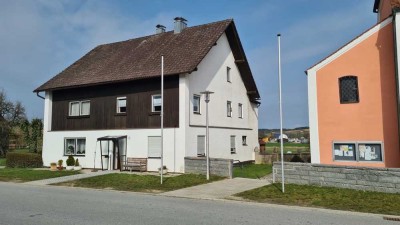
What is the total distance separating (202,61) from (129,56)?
5.93 meters

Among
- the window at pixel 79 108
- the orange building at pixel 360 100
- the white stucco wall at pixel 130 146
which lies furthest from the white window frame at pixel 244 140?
the window at pixel 79 108

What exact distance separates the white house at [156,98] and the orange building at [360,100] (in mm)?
7228

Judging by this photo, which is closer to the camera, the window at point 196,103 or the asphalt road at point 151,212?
the asphalt road at point 151,212

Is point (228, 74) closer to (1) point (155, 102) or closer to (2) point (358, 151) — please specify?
(1) point (155, 102)

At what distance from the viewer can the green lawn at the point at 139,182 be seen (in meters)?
16.0

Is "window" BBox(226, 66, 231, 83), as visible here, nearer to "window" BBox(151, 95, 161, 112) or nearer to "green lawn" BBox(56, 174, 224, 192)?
"window" BBox(151, 95, 161, 112)

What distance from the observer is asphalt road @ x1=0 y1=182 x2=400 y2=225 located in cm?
897

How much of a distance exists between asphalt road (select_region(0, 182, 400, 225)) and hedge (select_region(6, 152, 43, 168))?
14020 millimetres

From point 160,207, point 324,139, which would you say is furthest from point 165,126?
point 160,207

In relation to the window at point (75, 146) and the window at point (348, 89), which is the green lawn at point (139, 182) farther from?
the window at point (348, 89)

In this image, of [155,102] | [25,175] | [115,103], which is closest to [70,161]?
[25,175]

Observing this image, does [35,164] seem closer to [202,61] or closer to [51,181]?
[51,181]

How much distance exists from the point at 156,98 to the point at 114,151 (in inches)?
171

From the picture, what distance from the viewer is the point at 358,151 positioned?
1742 centimetres
